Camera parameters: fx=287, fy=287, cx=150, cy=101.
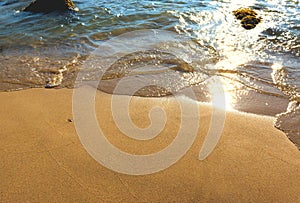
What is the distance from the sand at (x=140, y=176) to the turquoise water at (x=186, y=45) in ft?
1.65

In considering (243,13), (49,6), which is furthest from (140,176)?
(49,6)

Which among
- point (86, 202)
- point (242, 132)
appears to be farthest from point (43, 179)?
point (242, 132)

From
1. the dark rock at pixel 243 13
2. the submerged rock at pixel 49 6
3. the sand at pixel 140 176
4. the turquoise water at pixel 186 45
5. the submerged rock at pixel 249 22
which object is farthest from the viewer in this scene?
the submerged rock at pixel 49 6

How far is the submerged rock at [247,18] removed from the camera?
6.05 m

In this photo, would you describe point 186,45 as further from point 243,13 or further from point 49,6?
point 49,6

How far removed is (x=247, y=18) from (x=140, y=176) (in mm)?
5120

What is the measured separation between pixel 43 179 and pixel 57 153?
0.31 meters

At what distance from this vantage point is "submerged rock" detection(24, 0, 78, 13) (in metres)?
7.43

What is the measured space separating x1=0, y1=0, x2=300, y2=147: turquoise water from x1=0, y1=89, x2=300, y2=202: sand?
50 centimetres

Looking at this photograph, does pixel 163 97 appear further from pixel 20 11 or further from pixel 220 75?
pixel 20 11

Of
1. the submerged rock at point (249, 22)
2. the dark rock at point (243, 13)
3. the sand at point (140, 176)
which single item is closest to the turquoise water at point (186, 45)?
the submerged rock at point (249, 22)

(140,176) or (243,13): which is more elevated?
(243,13)

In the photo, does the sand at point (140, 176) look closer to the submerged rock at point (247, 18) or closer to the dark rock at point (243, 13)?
the submerged rock at point (247, 18)

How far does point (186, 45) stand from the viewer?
5.16 m
